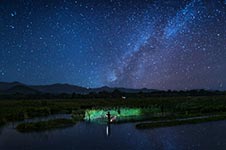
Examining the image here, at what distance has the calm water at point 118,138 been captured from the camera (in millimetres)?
25953

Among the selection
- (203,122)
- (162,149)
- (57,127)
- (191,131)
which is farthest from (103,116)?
(162,149)

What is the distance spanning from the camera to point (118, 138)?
30.1 m

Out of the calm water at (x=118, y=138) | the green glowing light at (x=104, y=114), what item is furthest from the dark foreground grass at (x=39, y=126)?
the green glowing light at (x=104, y=114)

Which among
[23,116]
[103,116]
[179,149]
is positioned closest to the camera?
[179,149]

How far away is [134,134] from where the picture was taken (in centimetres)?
3212

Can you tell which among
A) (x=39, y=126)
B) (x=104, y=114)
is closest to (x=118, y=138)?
(x=39, y=126)

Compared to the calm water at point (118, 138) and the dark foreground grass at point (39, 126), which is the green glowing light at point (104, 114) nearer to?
the dark foreground grass at point (39, 126)

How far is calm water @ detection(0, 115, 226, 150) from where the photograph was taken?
26.0m

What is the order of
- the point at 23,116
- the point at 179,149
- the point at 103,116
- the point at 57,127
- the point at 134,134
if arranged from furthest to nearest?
the point at 23,116 → the point at 103,116 → the point at 57,127 → the point at 134,134 → the point at 179,149

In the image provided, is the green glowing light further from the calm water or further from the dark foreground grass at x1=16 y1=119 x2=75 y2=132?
the calm water

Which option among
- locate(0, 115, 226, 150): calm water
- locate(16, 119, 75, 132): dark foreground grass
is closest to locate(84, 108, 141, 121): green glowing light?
locate(16, 119, 75, 132): dark foreground grass

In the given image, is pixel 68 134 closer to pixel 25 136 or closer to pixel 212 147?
pixel 25 136

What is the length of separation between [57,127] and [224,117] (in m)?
23.7

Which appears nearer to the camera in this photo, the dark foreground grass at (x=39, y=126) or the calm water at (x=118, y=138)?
the calm water at (x=118, y=138)
